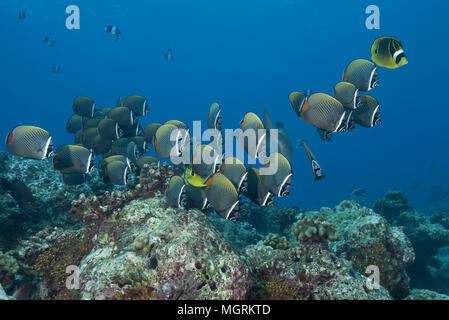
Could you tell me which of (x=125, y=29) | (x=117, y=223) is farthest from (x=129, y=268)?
(x=125, y=29)

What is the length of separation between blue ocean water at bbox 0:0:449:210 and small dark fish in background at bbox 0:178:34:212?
1928 inches

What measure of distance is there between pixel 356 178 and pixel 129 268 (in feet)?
306

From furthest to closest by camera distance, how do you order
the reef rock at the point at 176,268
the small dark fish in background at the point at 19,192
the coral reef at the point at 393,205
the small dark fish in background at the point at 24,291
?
1. the coral reef at the point at 393,205
2. the small dark fish in background at the point at 19,192
3. the small dark fish in background at the point at 24,291
4. the reef rock at the point at 176,268

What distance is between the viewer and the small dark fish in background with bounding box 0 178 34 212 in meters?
5.11

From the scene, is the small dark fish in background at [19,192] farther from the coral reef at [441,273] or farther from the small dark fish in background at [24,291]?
the coral reef at [441,273]

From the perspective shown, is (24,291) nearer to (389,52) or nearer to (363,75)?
(363,75)

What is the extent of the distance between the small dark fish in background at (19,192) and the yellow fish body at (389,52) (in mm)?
6860

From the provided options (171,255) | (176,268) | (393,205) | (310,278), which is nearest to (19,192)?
(171,255)

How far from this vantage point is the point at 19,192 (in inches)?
211

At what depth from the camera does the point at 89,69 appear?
97125 mm

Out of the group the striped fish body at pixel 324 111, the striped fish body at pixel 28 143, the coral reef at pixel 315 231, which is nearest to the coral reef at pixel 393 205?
the coral reef at pixel 315 231

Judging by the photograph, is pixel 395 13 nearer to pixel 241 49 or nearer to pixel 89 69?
pixel 241 49

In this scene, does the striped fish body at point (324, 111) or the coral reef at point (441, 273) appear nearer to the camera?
the striped fish body at point (324, 111)

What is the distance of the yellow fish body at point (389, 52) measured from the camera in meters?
4.10
